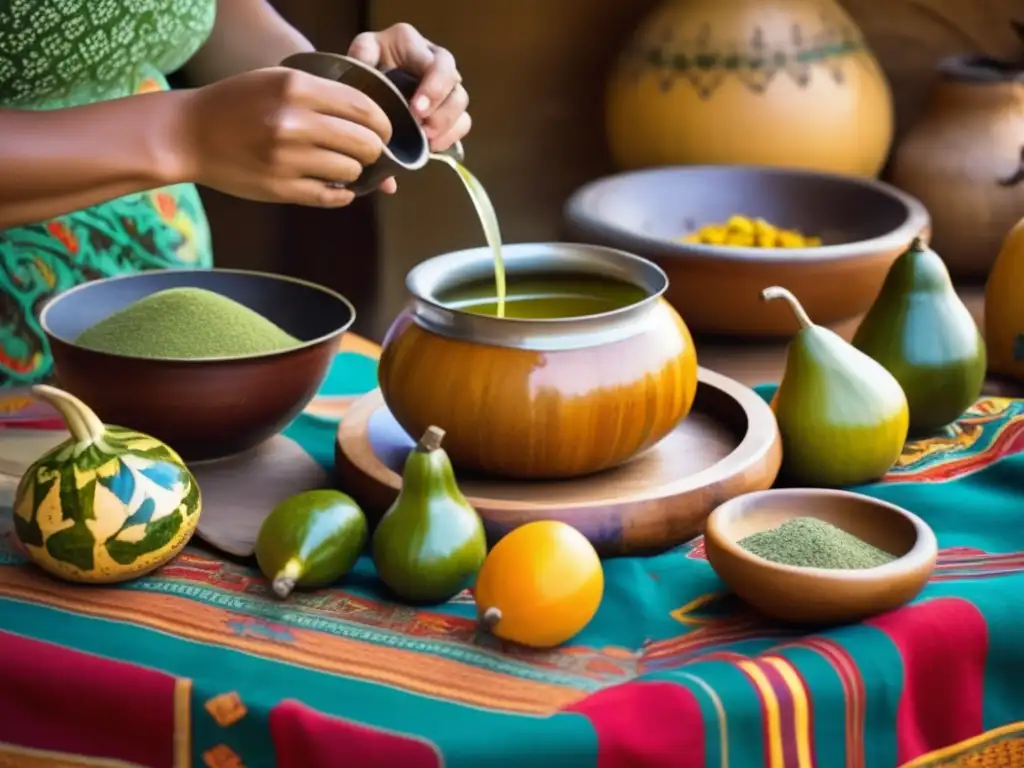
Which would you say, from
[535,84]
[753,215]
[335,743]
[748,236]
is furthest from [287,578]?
[535,84]

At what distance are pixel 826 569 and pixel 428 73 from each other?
1.68ft

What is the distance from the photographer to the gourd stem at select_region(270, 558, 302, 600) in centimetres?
74

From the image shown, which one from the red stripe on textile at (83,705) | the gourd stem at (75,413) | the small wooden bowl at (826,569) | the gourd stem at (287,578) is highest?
the gourd stem at (75,413)

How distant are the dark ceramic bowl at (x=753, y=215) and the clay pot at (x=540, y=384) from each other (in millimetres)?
326

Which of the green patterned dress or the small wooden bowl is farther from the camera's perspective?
the green patterned dress

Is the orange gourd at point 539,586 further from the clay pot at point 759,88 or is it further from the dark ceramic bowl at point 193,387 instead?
the clay pot at point 759,88

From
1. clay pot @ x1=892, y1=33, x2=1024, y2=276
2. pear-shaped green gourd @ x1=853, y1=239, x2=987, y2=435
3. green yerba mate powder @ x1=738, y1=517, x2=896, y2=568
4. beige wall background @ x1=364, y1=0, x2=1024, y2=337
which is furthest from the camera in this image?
beige wall background @ x1=364, y1=0, x2=1024, y2=337

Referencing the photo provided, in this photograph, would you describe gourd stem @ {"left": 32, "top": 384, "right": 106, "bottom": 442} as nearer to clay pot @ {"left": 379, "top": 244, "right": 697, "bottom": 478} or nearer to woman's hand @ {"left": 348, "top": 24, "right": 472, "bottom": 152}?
clay pot @ {"left": 379, "top": 244, "right": 697, "bottom": 478}

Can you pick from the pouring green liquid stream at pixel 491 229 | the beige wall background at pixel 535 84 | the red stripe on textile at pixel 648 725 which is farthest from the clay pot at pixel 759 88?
the red stripe on textile at pixel 648 725

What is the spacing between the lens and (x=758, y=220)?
1.36 meters

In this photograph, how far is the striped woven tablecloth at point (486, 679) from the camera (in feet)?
2.11

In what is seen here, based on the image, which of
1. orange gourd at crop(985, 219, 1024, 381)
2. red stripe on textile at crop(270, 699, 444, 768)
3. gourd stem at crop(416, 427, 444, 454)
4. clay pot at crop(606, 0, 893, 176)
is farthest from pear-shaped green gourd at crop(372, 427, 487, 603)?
clay pot at crop(606, 0, 893, 176)

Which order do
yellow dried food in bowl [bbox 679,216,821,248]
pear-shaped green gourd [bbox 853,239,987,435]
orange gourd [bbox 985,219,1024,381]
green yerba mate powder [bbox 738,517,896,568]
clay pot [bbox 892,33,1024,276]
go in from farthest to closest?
clay pot [bbox 892,33,1024,276] < yellow dried food in bowl [bbox 679,216,821,248] < orange gourd [bbox 985,219,1024,381] < pear-shaped green gourd [bbox 853,239,987,435] < green yerba mate powder [bbox 738,517,896,568]

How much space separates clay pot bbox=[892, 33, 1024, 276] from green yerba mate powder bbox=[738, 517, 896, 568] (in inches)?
33.2
